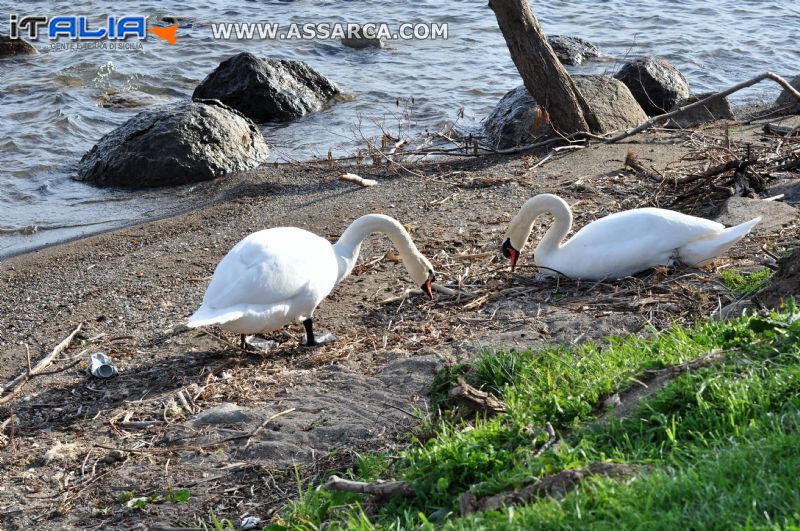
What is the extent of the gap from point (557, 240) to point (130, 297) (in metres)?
3.10

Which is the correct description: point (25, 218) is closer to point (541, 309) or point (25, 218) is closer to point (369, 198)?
point (369, 198)

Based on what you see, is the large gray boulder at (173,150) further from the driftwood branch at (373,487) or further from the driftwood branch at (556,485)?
the driftwood branch at (556,485)

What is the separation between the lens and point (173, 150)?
10805mm

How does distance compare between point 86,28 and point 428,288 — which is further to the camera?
point 86,28

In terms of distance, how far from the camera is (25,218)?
988 cm

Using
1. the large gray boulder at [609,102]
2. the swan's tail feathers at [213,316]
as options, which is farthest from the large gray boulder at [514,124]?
the swan's tail feathers at [213,316]

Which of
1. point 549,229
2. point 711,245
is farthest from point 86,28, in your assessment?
point 711,245

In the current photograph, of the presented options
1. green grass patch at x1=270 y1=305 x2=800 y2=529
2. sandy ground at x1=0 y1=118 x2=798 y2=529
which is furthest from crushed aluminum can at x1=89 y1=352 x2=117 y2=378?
green grass patch at x1=270 y1=305 x2=800 y2=529

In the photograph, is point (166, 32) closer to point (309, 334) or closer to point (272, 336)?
point (272, 336)

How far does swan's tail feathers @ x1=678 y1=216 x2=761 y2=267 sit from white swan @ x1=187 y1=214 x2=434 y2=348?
5.49 feet

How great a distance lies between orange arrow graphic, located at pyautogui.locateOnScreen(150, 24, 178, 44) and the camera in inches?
686

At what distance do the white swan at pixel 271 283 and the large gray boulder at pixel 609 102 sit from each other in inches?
197

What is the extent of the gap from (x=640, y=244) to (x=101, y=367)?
3402 mm

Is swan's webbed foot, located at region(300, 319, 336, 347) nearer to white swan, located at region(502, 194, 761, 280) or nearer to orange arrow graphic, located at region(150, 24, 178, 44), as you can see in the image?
white swan, located at region(502, 194, 761, 280)
